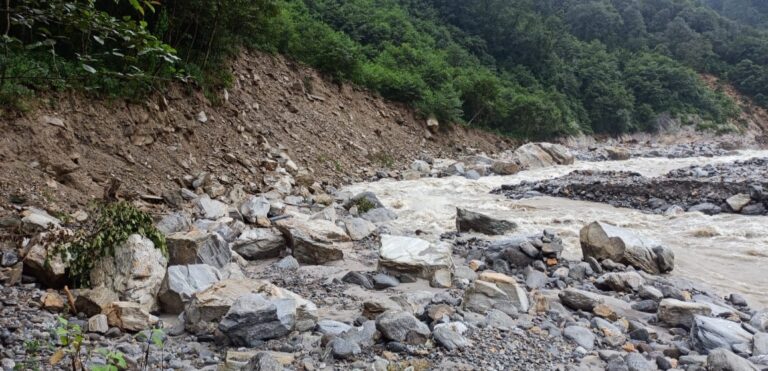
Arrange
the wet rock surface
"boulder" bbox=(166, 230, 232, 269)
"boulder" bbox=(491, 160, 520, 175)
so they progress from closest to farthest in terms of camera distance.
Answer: "boulder" bbox=(166, 230, 232, 269)
the wet rock surface
"boulder" bbox=(491, 160, 520, 175)

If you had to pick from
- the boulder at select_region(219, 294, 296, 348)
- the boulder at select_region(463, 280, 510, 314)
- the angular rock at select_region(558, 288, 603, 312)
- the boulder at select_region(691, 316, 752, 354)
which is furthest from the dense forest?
the boulder at select_region(691, 316, 752, 354)

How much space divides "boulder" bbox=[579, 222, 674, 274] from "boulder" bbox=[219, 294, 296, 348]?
5191mm

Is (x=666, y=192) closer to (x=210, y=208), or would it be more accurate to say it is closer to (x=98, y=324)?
(x=210, y=208)

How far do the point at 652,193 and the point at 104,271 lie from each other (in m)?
13.1

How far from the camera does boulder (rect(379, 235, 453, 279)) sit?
5.88 metres

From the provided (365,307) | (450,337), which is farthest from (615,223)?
(450,337)

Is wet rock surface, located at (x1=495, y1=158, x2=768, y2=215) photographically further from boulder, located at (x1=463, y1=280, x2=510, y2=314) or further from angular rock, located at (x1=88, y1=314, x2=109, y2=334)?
angular rock, located at (x1=88, y1=314, x2=109, y2=334)

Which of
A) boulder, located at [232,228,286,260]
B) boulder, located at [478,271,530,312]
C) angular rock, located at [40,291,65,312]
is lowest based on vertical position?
boulder, located at [232,228,286,260]

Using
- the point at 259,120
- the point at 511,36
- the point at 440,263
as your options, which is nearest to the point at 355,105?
the point at 259,120

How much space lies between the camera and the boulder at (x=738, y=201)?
441 inches

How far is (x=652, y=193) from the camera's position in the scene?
1272 centimetres

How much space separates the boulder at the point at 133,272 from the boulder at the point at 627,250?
6097mm

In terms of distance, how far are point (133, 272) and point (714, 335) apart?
18.1 feet

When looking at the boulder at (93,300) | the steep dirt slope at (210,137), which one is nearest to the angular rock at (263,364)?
the boulder at (93,300)
